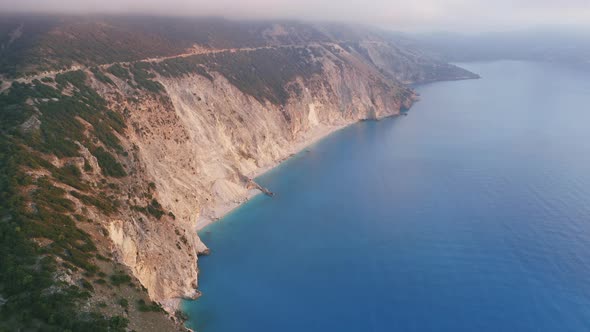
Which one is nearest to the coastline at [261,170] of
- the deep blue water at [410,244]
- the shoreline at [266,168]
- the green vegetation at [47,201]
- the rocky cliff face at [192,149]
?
the shoreline at [266,168]

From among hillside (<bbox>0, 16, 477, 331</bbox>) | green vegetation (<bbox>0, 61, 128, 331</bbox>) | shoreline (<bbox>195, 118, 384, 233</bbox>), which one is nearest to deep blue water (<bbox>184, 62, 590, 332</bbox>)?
shoreline (<bbox>195, 118, 384, 233</bbox>)

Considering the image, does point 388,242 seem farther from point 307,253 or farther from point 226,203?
point 226,203

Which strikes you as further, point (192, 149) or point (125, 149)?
point (192, 149)

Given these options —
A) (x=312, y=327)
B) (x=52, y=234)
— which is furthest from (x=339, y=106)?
(x=52, y=234)

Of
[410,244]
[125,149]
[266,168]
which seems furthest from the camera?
[266,168]

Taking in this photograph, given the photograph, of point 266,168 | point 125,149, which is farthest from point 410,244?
point 125,149

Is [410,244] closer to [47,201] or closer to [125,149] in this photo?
[125,149]
